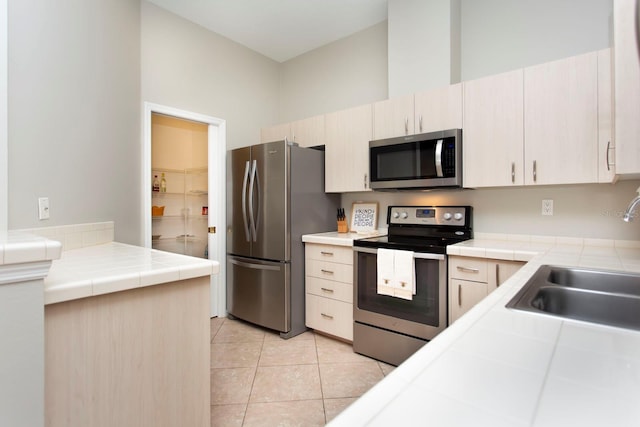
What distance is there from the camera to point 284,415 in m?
1.85

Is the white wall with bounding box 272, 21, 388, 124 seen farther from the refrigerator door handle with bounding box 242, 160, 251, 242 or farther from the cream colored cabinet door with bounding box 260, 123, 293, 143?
the refrigerator door handle with bounding box 242, 160, 251, 242

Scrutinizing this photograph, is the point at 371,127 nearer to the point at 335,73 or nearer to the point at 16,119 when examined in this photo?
the point at 335,73

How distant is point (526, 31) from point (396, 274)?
6.72 feet

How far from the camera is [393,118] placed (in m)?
2.68

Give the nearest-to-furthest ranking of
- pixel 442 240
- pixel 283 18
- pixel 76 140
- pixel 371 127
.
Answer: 1. pixel 76 140
2. pixel 442 240
3. pixel 371 127
4. pixel 283 18

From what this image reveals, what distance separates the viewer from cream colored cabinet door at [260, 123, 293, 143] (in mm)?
3453

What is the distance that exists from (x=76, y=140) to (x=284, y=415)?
205cm

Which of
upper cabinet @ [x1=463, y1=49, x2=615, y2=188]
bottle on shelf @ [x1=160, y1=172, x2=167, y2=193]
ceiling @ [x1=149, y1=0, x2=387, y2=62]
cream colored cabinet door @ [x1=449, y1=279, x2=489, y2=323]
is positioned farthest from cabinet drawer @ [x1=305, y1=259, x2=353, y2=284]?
bottle on shelf @ [x1=160, y1=172, x2=167, y2=193]

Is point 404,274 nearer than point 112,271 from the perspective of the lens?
No

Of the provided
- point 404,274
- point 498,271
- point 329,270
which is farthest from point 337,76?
point 498,271

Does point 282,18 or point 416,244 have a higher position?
point 282,18

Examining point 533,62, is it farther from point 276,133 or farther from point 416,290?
point 276,133

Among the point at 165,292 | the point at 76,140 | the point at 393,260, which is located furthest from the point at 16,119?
the point at 393,260

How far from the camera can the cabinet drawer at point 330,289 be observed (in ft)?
8.84
